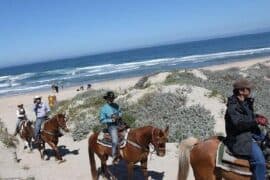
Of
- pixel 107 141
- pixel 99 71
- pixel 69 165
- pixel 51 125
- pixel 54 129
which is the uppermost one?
pixel 107 141

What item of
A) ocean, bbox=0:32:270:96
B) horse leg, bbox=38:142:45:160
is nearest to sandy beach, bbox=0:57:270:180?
horse leg, bbox=38:142:45:160

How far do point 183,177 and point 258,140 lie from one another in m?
1.96

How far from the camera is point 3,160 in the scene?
1616 cm

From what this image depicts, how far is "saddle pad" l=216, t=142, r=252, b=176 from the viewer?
844 cm

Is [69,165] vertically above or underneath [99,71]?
above

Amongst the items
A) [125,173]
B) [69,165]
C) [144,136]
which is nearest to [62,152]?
[69,165]

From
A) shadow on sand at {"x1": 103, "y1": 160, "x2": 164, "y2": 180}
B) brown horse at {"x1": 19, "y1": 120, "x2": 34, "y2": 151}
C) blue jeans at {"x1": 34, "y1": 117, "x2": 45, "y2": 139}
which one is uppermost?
blue jeans at {"x1": 34, "y1": 117, "x2": 45, "y2": 139}

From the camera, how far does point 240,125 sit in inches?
306

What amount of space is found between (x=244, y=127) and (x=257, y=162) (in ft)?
2.87

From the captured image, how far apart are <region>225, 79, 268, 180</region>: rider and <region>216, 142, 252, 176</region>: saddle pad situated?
0.12 metres

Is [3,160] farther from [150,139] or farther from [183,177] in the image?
[183,177]

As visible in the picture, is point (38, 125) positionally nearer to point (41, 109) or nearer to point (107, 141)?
point (41, 109)

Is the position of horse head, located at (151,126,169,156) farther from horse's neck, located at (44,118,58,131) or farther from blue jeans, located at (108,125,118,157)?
horse's neck, located at (44,118,58,131)

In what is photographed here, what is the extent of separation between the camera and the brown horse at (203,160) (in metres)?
8.82
